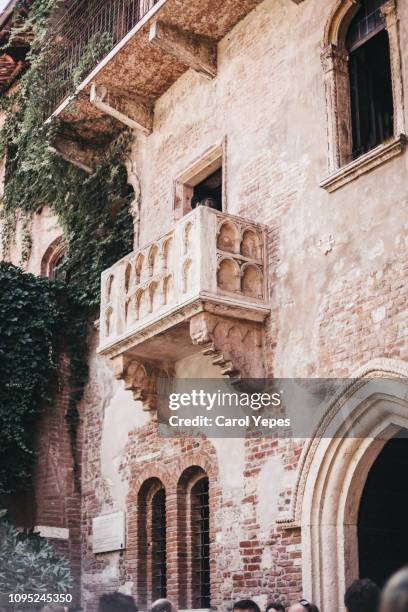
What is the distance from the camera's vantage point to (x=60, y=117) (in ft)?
46.6

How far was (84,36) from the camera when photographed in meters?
14.4

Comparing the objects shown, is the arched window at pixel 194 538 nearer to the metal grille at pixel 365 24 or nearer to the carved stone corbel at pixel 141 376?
the carved stone corbel at pixel 141 376

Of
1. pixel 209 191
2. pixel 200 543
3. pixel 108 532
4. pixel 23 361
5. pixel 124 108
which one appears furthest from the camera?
pixel 124 108

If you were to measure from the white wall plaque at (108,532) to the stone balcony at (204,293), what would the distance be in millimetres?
2523

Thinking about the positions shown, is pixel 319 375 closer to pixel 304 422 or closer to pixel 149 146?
pixel 304 422

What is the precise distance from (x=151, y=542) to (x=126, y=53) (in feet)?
21.1

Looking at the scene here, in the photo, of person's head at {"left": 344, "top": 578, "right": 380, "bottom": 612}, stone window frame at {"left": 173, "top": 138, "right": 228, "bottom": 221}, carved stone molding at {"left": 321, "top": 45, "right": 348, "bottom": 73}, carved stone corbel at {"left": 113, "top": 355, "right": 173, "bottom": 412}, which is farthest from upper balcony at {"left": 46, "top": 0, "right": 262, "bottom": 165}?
person's head at {"left": 344, "top": 578, "right": 380, "bottom": 612}

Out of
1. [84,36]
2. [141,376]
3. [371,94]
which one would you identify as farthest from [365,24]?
[84,36]

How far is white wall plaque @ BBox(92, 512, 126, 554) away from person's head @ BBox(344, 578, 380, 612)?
27.7 ft

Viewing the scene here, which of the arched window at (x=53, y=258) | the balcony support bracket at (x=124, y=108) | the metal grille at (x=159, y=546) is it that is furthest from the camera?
the arched window at (x=53, y=258)

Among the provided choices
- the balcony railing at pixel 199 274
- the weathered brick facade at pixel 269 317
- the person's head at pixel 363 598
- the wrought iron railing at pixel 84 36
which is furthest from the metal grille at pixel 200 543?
the person's head at pixel 363 598

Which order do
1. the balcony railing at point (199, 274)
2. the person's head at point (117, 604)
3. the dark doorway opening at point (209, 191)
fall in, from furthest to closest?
the dark doorway opening at point (209, 191) → the balcony railing at point (199, 274) → the person's head at point (117, 604)

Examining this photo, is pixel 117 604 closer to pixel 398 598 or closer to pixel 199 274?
pixel 398 598

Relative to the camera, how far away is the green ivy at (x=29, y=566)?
11375 mm
